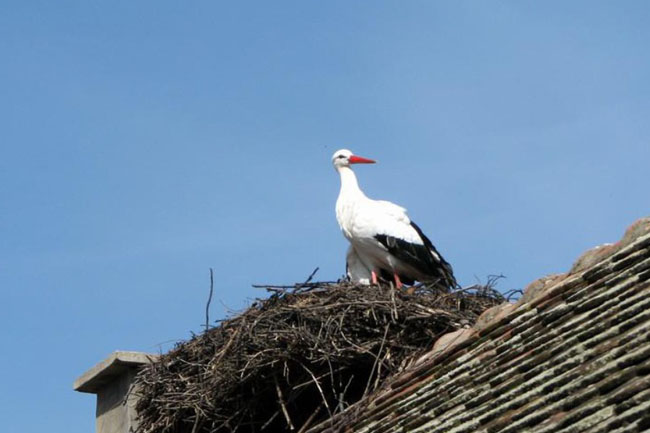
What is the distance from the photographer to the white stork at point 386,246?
1088cm

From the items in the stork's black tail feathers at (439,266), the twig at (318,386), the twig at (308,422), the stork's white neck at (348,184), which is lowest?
the twig at (308,422)

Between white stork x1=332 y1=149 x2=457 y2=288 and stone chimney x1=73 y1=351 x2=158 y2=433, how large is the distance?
2885 millimetres

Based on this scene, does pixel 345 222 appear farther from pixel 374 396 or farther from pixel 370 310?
pixel 374 396

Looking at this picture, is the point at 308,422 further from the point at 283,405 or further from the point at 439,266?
the point at 439,266

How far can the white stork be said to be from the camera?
1088 cm

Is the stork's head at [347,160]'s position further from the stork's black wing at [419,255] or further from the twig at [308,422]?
the twig at [308,422]

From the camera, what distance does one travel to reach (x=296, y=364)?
7.88 meters

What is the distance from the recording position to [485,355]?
19.5 ft

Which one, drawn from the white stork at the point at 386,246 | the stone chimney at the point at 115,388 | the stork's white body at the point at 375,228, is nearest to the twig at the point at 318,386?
the stone chimney at the point at 115,388

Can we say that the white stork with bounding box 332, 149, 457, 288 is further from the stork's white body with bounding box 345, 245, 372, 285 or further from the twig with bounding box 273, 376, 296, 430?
the twig with bounding box 273, 376, 296, 430

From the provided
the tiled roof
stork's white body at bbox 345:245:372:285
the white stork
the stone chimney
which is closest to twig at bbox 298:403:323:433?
the tiled roof

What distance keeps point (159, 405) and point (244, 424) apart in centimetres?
70

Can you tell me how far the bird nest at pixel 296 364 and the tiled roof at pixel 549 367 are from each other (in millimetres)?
767

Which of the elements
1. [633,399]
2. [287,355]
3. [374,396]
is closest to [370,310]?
[287,355]
